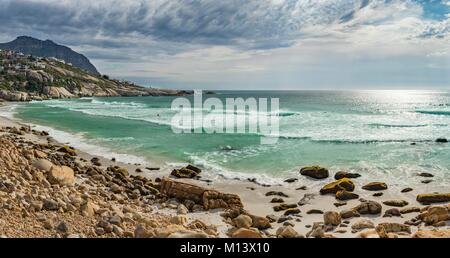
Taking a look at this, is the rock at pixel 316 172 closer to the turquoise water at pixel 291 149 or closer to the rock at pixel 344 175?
the rock at pixel 344 175

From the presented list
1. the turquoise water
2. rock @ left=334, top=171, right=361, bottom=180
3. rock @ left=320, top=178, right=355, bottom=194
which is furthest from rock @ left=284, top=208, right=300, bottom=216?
rock @ left=334, top=171, right=361, bottom=180

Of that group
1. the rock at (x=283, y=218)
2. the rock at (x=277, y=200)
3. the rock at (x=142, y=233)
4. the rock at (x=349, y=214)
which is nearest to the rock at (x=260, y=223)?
the rock at (x=283, y=218)

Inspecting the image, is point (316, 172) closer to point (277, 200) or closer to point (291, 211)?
point (277, 200)

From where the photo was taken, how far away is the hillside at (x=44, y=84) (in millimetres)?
100037

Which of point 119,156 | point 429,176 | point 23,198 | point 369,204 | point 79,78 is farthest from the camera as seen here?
point 79,78

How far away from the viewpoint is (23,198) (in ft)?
27.5

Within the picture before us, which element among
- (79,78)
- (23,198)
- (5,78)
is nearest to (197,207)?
(23,198)

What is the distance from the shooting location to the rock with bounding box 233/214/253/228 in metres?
10.3

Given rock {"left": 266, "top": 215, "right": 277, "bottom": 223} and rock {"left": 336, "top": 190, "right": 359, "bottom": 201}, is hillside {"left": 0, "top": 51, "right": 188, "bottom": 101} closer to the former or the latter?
rock {"left": 336, "top": 190, "right": 359, "bottom": 201}

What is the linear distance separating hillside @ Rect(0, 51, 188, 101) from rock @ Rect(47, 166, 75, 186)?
86306mm

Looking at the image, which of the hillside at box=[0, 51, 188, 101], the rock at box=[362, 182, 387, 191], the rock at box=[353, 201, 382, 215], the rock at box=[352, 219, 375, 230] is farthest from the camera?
the hillside at box=[0, 51, 188, 101]

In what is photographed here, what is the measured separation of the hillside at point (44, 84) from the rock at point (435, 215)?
93550 millimetres

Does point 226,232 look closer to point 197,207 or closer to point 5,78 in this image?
point 197,207
